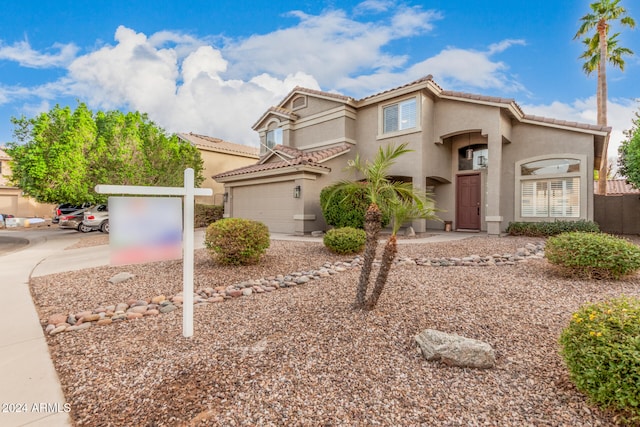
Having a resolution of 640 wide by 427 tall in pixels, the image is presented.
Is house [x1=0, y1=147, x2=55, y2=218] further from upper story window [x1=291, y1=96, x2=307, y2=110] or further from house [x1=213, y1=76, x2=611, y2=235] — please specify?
upper story window [x1=291, y1=96, x2=307, y2=110]

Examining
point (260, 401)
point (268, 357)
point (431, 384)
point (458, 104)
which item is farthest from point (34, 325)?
point (458, 104)

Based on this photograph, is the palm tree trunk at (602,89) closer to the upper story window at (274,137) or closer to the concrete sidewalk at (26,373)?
the upper story window at (274,137)

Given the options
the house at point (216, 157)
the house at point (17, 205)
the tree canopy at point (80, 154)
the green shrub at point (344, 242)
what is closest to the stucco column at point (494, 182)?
the green shrub at point (344, 242)

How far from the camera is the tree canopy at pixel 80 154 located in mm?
13695

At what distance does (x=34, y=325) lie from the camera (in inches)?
160

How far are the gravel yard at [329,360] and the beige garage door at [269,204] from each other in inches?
317

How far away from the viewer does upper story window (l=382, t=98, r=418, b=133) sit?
12633mm

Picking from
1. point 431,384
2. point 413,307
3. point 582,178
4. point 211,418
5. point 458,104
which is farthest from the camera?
point 458,104

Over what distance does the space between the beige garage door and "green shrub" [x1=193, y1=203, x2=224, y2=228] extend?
304cm

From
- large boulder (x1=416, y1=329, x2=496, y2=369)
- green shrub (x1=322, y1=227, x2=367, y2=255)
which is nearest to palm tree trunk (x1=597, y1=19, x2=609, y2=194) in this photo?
green shrub (x1=322, y1=227, x2=367, y2=255)

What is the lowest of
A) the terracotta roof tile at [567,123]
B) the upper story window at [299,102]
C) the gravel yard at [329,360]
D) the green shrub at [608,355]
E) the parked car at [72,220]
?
the gravel yard at [329,360]

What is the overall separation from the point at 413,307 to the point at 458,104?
10.9 m

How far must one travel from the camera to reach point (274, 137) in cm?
1756

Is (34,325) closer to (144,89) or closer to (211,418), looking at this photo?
(211,418)
